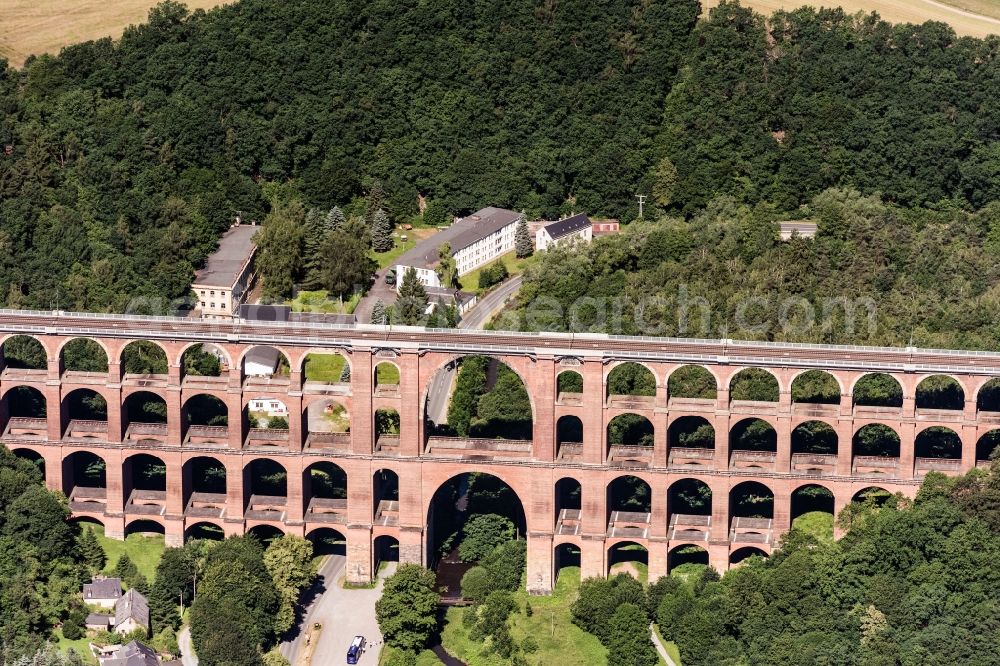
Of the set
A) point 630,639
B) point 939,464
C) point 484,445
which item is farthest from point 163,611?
point 939,464

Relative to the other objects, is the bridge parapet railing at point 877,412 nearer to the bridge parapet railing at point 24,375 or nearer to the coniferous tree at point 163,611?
the coniferous tree at point 163,611

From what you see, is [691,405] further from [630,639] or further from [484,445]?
[630,639]

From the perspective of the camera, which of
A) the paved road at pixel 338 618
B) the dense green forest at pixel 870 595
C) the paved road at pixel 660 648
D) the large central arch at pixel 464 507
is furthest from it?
the large central arch at pixel 464 507

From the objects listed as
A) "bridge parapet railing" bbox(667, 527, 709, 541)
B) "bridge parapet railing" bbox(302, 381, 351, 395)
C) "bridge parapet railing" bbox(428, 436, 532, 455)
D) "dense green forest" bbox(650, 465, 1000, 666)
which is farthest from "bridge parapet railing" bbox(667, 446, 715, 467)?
"bridge parapet railing" bbox(302, 381, 351, 395)

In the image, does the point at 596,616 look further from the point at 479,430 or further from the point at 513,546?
the point at 479,430

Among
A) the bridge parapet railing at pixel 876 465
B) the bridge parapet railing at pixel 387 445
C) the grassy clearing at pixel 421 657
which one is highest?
the bridge parapet railing at pixel 387 445

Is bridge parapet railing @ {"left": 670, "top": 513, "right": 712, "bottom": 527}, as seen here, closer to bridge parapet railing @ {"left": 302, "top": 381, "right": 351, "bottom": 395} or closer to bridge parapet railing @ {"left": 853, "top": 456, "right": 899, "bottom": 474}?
bridge parapet railing @ {"left": 853, "top": 456, "right": 899, "bottom": 474}

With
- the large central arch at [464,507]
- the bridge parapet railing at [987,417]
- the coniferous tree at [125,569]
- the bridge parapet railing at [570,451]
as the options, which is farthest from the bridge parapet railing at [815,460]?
the coniferous tree at [125,569]
